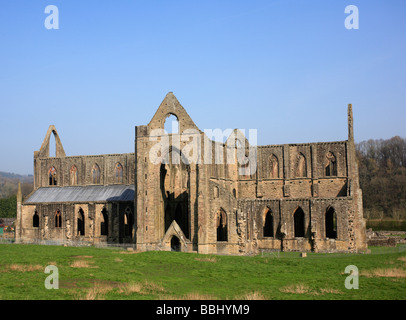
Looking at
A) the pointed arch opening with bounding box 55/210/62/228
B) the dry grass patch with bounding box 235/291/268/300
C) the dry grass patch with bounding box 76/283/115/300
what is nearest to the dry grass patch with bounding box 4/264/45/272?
the dry grass patch with bounding box 76/283/115/300

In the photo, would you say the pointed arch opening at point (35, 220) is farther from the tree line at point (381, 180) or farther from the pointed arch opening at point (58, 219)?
the tree line at point (381, 180)

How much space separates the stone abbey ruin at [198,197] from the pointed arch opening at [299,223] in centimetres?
11

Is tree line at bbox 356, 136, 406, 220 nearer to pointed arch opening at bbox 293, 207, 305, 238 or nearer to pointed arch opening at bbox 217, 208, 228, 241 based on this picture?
pointed arch opening at bbox 293, 207, 305, 238

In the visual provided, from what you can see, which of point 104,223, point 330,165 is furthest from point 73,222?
point 330,165

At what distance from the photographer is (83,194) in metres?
62.3

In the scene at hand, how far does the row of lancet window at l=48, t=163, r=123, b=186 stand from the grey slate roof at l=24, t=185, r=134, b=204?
1.18 m

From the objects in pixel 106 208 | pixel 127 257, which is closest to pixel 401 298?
pixel 127 257

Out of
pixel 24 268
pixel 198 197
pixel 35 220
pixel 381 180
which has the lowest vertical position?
pixel 24 268

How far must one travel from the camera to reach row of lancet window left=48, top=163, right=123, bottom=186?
209 ft

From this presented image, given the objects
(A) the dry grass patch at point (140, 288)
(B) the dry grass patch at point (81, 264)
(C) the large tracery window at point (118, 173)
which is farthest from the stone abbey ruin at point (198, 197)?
(A) the dry grass patch at point (140, 288)

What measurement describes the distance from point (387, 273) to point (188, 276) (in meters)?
11.8

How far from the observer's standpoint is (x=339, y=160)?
55938mm

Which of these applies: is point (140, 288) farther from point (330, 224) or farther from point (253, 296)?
point (330, 224)

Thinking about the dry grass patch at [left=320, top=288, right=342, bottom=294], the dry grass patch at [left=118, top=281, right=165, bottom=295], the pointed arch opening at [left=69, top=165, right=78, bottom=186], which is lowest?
the dry grass patch at [left=320, top=288, right=342, bottom=294]
